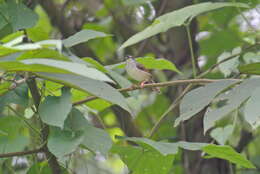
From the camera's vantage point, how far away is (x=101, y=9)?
3424mm

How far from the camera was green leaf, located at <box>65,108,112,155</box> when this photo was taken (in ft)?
4.00

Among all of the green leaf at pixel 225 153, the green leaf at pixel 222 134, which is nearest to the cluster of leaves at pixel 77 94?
the green leaf at pixel 225 153

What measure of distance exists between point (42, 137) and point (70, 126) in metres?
0.16

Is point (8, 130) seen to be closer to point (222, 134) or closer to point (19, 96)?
point (19, 96)

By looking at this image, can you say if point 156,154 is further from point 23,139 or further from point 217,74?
point 217,74

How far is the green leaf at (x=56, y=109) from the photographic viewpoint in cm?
110

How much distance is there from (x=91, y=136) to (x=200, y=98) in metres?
0.37

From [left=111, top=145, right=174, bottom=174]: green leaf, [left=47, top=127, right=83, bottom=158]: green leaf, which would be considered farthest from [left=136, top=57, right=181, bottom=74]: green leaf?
[left=47, top=127, right=83, bottom=158]: green leaf

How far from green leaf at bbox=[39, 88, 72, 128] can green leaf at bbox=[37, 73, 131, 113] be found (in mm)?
53

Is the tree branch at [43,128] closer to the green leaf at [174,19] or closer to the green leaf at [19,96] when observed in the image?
the green leaf at [19,96]

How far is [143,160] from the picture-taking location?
151 centimetres

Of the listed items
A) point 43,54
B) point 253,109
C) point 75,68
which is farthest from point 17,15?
point 253,109

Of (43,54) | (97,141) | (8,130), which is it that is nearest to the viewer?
(43,54)

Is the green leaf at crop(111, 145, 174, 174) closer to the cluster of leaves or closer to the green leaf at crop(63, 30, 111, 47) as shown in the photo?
the cluster of leaves
